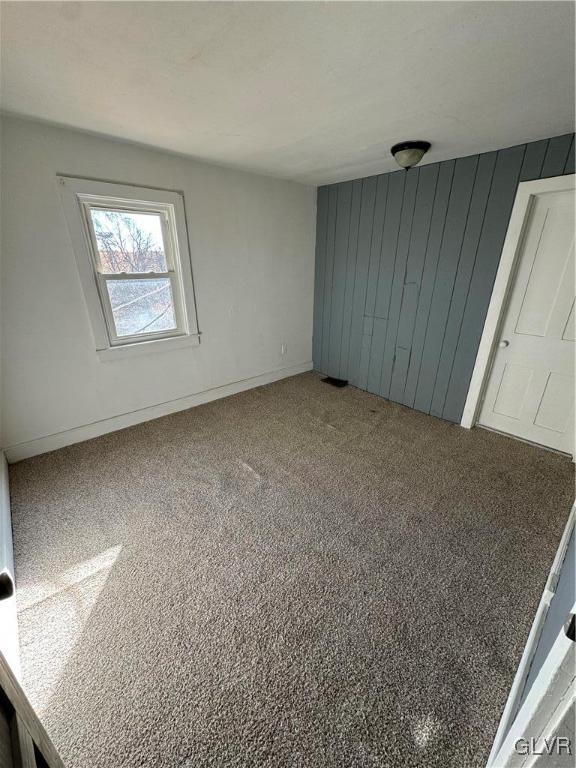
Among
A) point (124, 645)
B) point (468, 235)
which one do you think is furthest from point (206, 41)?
point (124, 645)

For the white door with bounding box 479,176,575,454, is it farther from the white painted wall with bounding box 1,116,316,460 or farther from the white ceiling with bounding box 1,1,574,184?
the white painted wall with bounding box 1,116,316,460

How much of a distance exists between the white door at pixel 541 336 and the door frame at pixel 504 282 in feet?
0.11

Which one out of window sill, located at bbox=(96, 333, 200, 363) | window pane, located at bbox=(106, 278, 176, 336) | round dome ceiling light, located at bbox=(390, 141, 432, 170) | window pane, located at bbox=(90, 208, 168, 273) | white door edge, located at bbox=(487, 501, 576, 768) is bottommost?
white door edge, located at bbox=(487, 501, 576, 768)

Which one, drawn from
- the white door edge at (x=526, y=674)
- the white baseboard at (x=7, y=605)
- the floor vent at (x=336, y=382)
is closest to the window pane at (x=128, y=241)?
the white baseboard at (x=7, y=605)

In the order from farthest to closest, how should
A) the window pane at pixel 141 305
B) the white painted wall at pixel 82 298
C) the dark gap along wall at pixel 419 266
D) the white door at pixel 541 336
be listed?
the window pane at pixel 141 305 → the dark gap along wall at pixel 419 266 → the white door at pixel 541 336 → the white painted wall at pixel 82 298

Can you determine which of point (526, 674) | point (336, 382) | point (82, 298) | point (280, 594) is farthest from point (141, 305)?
point (526, 674)

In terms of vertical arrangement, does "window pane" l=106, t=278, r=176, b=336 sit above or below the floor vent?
above

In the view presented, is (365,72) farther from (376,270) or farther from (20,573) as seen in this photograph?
(20,573)

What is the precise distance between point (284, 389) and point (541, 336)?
248 centimetres

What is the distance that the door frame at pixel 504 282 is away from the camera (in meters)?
2.13

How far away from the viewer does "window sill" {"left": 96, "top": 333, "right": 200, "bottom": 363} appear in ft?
8.59

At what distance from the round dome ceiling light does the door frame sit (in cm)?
76

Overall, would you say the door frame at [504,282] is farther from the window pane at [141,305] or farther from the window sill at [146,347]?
the window pane at [141,305]

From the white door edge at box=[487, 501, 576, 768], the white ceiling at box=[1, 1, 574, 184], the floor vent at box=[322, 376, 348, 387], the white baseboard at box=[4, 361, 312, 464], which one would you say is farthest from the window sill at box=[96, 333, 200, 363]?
the white door edge at box=[487, 501, 576, 768]
